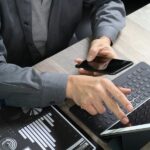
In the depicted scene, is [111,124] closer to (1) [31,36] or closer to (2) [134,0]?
(1) [31,36]

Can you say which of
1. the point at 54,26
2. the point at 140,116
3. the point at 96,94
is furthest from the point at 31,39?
the point at 140,116

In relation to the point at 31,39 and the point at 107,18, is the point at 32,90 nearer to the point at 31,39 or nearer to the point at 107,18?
the point at 31,39

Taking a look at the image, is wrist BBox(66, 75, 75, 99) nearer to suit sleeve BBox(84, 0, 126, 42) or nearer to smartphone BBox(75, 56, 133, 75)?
smartphone BBox(75, 56, 133, 75)

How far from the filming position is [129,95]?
2.78 feet

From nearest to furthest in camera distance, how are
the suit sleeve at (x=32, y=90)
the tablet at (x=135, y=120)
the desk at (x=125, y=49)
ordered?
the tablet at (x=135, y=120) < the suit sleeve at (x=32, y=90) < the desk at (x=125, y=49)

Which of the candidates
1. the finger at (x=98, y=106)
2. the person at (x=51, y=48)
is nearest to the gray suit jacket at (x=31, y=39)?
the person at (x=51, y=48)

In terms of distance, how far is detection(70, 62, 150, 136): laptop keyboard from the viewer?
0.79 meters

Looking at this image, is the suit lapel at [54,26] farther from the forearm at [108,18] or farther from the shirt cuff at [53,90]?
the shirt cuff at [53,90]

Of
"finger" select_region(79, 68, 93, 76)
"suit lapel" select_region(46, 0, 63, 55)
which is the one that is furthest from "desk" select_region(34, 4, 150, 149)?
"suit lapel" select_region(46, 0, 63, 55)

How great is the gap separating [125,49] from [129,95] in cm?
21

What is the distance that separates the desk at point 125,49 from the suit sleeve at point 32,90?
0.16 feet

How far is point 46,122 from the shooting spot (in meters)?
0.80

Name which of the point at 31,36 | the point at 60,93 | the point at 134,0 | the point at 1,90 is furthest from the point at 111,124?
the point at 134,0

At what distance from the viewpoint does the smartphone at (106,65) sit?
894mm
